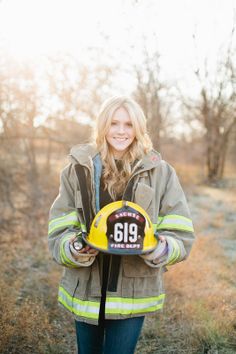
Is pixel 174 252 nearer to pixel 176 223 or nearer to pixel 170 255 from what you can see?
pixel 170 255

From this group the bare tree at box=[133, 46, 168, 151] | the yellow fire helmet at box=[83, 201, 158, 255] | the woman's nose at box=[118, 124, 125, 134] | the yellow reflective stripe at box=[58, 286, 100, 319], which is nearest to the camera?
the yellow fire helmet at box=[83, 201, 158, 255]

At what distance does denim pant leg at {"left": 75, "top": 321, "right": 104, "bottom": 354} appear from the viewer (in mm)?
2258

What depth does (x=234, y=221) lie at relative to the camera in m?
9.22

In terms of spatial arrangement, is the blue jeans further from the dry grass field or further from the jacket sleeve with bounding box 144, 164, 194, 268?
the dry grass field

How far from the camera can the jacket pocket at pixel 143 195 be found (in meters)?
2.15

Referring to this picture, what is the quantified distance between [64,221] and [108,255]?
1.04 feet

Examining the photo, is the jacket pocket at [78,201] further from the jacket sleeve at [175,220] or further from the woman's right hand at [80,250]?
the jacket sleeve at [175,220]

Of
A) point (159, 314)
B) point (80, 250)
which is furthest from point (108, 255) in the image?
point (159, 314)

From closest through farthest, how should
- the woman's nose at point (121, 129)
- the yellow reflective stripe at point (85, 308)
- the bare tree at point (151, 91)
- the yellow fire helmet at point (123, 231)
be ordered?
the yellow fire helmet at point (123, 231)
the yellow reflective stripe at point (85, 308)
the woman's nose at point (121, 129)
the bare tree at point (151, 91)

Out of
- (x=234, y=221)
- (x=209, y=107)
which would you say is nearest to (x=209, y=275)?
(x=234, y=221)

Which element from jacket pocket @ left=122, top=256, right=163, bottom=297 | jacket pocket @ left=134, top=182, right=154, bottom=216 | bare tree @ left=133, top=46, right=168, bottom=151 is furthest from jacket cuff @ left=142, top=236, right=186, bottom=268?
bare tree @ left=133, top=46, right=168, bottom=151

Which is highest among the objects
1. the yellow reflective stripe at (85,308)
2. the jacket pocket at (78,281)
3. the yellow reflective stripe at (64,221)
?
the yellow reflective stripe at (64,221)

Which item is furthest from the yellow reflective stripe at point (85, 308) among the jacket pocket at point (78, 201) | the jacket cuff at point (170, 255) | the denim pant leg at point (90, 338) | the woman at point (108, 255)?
the jacket pocket at point (78, 201)

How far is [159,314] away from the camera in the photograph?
13.4 feet
